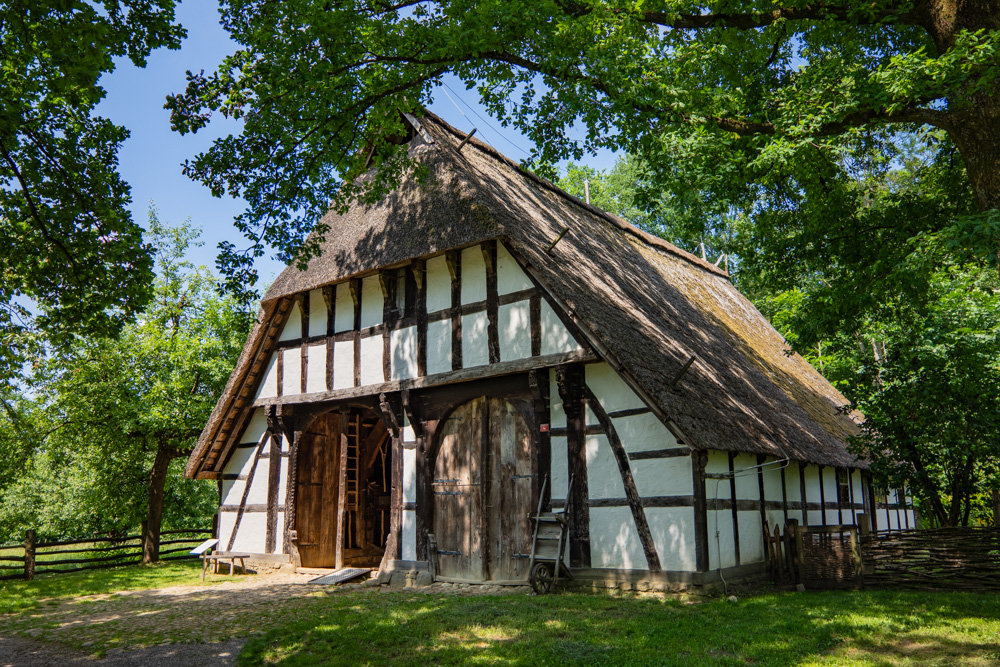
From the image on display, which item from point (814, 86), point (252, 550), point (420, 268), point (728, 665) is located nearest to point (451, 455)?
point (420, 268)

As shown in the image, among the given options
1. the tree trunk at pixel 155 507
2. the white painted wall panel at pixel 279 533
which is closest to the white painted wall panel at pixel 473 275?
the white painted wall panel at pixel 279 533

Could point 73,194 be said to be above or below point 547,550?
above

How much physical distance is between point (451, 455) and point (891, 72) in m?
8.37

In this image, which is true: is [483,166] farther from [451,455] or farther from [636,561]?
[636,561]

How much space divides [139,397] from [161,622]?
10.6 m

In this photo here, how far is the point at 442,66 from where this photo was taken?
9688mm

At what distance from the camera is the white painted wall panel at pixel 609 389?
10.1 meters

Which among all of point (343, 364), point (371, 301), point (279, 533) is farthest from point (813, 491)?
point (279, 533)

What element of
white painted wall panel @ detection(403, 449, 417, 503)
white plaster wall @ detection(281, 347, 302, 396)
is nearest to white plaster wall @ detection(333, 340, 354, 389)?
white plaster wall @ detection(281, 347, 302, 396)

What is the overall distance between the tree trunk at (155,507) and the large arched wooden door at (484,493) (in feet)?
35.2

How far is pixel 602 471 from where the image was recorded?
10.3 m

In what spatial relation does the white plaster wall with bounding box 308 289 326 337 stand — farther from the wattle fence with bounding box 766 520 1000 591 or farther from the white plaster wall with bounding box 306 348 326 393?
the wattle fence with bounding box 766 520 1000 591

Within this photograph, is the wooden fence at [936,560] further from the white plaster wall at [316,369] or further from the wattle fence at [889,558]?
the white plaster wall at [316,369]

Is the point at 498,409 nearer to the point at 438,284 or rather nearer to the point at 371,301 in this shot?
the point at 438,284
